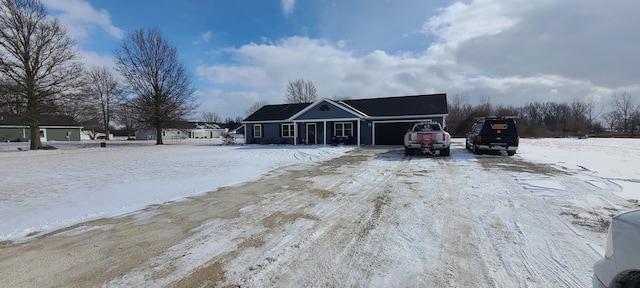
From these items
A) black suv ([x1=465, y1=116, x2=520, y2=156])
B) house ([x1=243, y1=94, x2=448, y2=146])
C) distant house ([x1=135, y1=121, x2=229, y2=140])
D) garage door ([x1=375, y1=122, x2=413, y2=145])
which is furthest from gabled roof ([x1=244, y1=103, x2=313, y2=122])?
distant house ([x1=135, y1=121, x2=229, y2=140])

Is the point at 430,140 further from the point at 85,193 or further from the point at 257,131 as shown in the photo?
the point at 257,131

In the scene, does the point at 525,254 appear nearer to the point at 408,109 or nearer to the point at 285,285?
the point at 285,285

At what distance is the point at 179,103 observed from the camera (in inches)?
1260

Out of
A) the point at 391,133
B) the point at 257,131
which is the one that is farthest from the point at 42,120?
the point at 391,133

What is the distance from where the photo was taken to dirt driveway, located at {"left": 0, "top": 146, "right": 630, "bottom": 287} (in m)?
2.86

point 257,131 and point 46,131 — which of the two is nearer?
point 257,131

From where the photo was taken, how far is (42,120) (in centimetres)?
2456

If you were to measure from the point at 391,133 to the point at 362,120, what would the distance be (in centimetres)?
261

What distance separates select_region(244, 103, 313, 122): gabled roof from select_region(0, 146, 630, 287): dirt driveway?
21.9 m

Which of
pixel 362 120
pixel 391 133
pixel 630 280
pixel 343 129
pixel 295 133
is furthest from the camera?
pixel 295 133

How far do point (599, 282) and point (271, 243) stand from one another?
3086 millimetres

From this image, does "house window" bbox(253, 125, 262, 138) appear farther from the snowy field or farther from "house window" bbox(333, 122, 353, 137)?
the snowy field

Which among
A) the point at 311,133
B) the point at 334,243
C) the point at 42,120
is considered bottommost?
the point at 334,243

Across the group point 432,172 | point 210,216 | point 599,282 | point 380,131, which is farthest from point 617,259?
point 380,131
